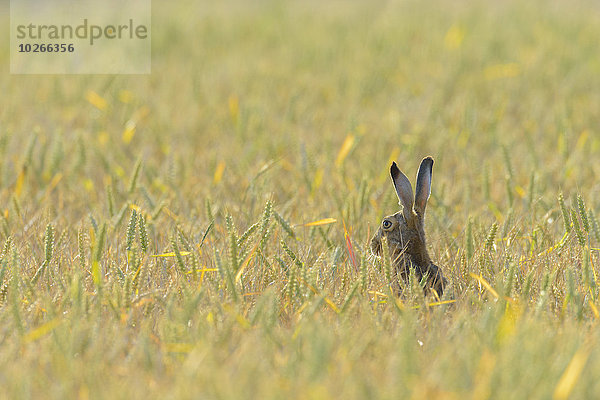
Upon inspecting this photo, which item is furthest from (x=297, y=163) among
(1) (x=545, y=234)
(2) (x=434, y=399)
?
(2) (x=434, y=399)

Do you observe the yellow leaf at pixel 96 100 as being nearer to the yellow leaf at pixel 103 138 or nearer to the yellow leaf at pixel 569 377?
the yellow leaf at pixel 103 138

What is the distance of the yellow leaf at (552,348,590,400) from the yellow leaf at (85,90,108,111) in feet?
12.8

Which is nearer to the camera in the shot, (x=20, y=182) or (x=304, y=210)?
(x=304, y=210)

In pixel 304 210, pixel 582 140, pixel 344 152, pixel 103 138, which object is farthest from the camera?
pixel 103 138

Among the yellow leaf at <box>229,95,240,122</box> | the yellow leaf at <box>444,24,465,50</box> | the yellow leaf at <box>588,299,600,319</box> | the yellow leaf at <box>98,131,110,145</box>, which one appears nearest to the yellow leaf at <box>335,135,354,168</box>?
the yellow leaf at <box>229,95,240,122</box>

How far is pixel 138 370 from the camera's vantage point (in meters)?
1.87

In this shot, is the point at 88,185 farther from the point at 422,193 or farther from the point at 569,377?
the point at 569,377

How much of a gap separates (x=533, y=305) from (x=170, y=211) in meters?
1.49

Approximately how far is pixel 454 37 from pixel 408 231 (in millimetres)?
4652

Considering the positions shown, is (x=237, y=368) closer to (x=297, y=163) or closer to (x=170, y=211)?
Result: (x=170, y=211)

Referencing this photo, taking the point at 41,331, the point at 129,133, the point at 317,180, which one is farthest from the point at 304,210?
the point at 129,133

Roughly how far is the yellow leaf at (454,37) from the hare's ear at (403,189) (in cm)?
427

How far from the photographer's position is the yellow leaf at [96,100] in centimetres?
513

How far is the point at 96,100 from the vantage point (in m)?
5.26
